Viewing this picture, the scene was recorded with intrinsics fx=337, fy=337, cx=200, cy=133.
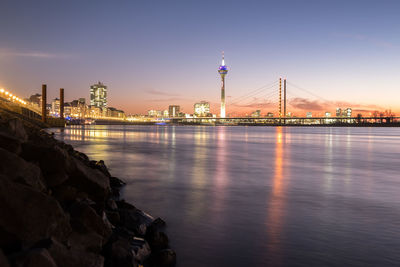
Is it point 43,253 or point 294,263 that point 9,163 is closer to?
point 43,253

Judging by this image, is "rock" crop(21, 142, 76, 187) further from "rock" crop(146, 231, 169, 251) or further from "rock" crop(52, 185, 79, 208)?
"rock" crop(146, 231, 169, 251)

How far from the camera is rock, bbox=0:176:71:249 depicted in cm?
360

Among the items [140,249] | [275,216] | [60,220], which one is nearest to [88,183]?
[140,249]

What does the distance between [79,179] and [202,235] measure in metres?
2.58

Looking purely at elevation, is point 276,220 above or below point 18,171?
below

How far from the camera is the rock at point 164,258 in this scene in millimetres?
4910

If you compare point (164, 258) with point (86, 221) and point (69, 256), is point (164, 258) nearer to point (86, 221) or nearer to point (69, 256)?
point (86, 221)

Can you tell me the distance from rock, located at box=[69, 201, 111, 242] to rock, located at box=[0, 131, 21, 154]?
1.96 meters

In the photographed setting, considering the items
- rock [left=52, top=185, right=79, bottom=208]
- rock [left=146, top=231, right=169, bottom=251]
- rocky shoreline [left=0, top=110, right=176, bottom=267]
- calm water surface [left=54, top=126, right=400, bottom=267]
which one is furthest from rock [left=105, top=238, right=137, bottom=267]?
rock [left=52, top=185, right=79, bottom=208]

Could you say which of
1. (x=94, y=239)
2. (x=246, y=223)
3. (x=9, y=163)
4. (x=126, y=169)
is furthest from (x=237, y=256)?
(x=126, y=169)

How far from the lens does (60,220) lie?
3.96 metres

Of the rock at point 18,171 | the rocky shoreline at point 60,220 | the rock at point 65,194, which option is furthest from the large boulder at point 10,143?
the rock at point 18,171

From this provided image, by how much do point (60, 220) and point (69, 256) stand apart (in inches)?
18.1

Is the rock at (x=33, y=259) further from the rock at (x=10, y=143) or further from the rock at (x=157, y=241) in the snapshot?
the rock at (x=10, y=143)
